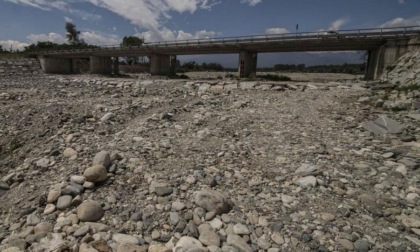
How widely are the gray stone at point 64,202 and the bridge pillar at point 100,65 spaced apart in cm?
4585

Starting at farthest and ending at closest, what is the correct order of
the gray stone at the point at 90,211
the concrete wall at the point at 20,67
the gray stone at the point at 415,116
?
the concrete wall at the point at 20,67 → the gray stone at the point at 415,116 → the gray stone at the point at 90,211

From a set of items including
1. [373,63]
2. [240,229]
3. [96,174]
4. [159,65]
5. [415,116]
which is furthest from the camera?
[159,65]

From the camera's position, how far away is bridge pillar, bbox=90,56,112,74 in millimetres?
45531

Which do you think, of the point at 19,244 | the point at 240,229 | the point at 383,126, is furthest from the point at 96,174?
the point at 383,126

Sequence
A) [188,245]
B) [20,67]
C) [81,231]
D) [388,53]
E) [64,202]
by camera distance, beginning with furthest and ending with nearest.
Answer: [20,67] → [388,53] → [64,202] → [81,231] → [188,245]

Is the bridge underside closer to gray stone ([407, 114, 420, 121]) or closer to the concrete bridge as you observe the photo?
the concrete bridge

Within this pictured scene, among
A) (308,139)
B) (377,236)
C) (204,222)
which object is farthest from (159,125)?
(377,236)

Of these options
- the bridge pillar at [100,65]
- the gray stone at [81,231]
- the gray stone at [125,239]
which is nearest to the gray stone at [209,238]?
the gray stone at [125,239]

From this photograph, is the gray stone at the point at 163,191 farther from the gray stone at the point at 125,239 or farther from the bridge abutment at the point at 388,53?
the bridge abutment at the point at 388,53

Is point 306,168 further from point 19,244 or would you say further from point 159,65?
point 159,65

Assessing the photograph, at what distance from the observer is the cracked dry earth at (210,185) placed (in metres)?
3.51

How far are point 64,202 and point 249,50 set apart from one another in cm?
2658

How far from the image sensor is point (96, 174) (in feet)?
15.5

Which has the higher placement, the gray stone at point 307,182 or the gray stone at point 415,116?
the gray stone at point 415,116
